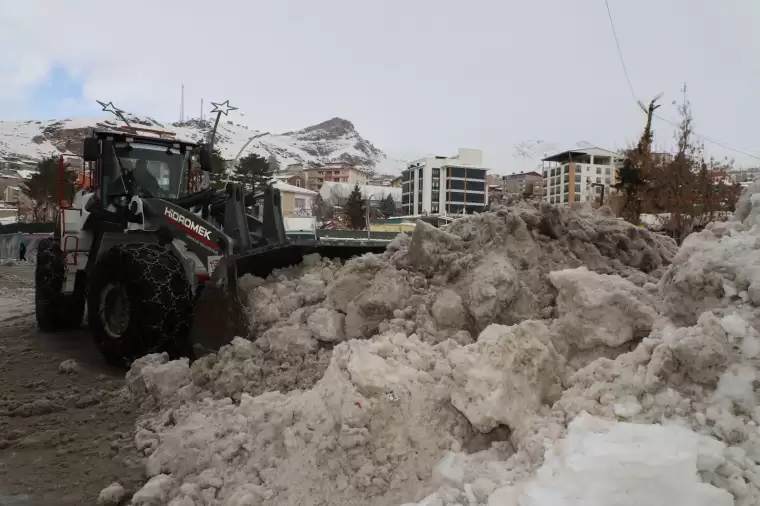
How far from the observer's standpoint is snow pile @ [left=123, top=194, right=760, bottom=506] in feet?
7.00

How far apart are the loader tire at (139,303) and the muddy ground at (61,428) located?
0.37 m

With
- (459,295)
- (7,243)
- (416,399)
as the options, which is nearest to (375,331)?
(459,295)

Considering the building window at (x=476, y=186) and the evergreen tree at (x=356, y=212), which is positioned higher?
the building window at (x=476, y=186)

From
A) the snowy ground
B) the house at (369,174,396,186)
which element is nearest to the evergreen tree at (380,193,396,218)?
the house at (369,174,396,186)

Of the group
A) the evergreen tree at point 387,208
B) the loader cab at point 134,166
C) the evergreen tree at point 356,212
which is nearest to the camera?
the loader cab at point 134,166

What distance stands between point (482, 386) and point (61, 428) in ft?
10.6

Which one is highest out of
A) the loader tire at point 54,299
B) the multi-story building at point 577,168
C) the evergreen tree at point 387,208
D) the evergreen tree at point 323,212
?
the multi-story building at point 577,168

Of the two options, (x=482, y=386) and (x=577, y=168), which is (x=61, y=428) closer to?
(x=482, y=386)

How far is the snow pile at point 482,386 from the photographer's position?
213 centimetres

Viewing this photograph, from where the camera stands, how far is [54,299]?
7.39 metres

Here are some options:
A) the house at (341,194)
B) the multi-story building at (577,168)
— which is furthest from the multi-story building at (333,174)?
the multi-story building at (577,168)

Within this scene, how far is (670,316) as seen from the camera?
113 inches

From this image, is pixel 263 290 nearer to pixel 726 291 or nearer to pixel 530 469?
pixel 530 469

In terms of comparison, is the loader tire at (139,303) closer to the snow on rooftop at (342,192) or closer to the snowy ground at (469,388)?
the snowy ground at (469,388)
